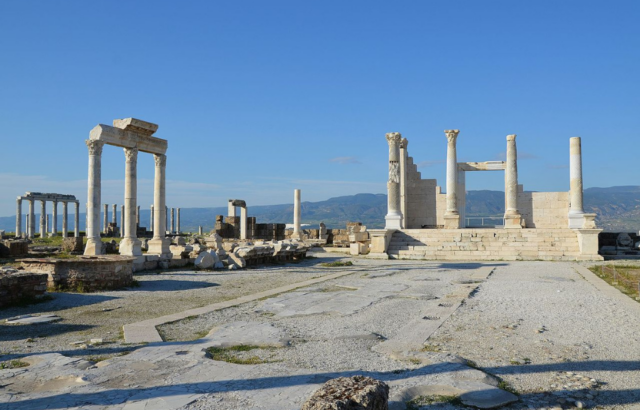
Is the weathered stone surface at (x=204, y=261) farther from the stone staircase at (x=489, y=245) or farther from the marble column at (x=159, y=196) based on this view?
the stone staircase at (x=489, y=245)

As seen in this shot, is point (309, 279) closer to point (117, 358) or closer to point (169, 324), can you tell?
point (169, 324)

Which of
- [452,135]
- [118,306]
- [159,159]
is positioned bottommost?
[118,306]

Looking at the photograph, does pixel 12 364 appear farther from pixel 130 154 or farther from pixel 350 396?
pixel 130 154

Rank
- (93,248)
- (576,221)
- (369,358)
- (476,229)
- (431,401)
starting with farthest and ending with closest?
(576,221), (476,229), (93,248), (369,358), (431,401)

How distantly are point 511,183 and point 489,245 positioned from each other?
24.1 ft

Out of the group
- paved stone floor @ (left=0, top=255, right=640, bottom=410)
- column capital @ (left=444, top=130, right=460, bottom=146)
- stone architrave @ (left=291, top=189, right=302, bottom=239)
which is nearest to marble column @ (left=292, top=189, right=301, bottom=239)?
stone architrave @ (left=291, top=189, right=302, bottom=239)

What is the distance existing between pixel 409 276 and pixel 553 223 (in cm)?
2002

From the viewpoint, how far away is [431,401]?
4602 mm

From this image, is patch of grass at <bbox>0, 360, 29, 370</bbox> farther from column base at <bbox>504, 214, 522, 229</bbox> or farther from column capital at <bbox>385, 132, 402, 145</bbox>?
column base at <bbox>504, 214, 522, 229</bbox>

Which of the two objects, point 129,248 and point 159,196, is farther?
point 159,196

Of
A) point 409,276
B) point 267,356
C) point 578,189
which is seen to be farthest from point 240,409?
point 578,189

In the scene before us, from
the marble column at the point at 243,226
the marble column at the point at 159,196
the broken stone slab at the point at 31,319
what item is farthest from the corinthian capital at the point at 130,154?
the marble column at the point at 243,226

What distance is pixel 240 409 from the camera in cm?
436

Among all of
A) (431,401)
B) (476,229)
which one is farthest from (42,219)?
(431,401)
